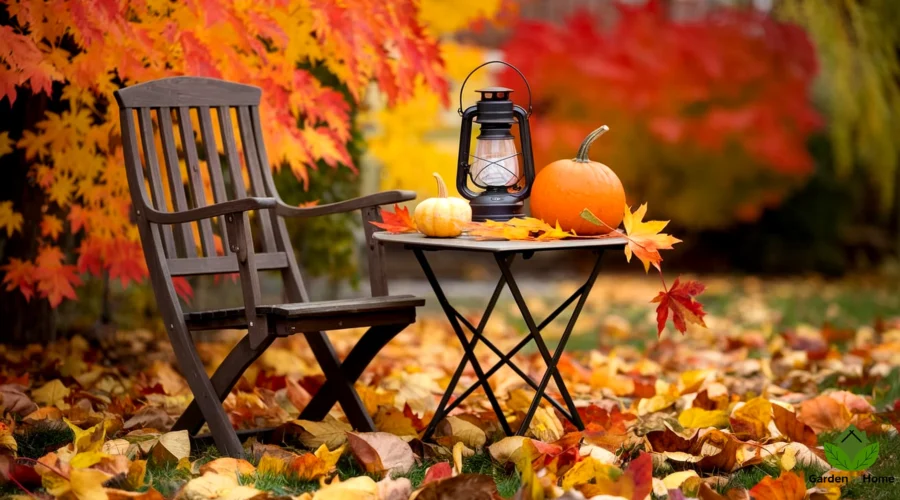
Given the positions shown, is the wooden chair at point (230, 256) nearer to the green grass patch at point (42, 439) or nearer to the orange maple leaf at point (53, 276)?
the green grass patch at point (42, 439)

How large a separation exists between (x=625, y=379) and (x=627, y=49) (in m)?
5.38

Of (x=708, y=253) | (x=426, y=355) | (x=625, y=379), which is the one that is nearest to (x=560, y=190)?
(x=625, y=379)

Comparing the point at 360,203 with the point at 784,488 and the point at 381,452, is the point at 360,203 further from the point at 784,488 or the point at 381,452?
the point at 784,488

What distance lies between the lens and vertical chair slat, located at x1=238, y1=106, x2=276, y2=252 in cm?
348

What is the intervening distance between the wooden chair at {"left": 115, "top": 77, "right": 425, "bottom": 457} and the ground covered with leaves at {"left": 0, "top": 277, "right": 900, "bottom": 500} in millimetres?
184

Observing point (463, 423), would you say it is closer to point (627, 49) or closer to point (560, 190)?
point (560, 190)

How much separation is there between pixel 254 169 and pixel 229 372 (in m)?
0.82

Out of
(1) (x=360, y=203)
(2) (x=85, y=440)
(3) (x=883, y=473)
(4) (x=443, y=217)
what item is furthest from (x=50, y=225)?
(3) (x=883, y=473)

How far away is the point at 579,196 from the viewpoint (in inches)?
116

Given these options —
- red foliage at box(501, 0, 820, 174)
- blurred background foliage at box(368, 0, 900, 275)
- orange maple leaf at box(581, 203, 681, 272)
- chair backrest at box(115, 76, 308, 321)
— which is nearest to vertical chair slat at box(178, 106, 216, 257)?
chair backrest at box(115, 76, 308, 321)

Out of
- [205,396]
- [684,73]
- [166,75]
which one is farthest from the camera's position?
[684,73]

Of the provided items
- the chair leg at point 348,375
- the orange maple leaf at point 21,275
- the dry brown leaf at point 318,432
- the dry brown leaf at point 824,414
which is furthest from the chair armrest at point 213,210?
the dry brown leaf at point 824,414

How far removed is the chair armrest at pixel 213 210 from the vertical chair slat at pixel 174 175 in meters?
0.20

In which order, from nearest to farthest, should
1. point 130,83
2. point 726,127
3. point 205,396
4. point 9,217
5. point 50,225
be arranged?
1. point 205,396
2. point 130,83
3. point 9,217
4. point 50,225
5. point 726,127
